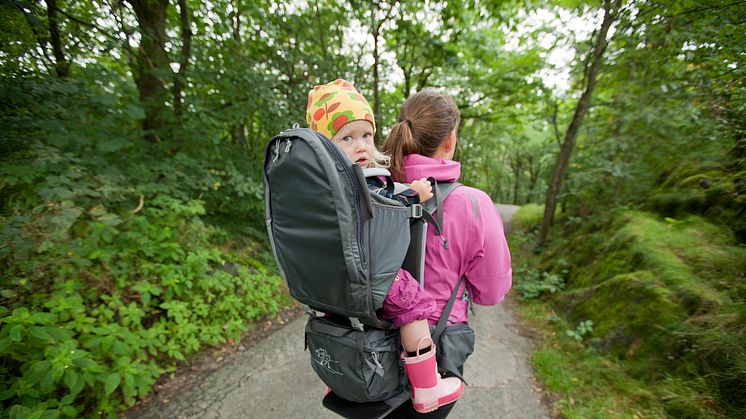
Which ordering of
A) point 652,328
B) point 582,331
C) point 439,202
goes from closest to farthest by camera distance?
point 439,202, point 652,328, point 582,331

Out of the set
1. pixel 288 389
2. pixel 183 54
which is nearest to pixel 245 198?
pixel 183 54

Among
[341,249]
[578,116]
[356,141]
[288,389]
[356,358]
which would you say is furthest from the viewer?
[578,116]

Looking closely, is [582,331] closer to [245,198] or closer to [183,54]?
[245,198]

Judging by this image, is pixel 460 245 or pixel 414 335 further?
pixel 460 245

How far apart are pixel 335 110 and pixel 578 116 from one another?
6.91 meters

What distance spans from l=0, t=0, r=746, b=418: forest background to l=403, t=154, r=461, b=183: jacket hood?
8.74 ft

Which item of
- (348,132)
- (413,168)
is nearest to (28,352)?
(348,132)

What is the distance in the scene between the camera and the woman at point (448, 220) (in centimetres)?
123

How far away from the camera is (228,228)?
538cm

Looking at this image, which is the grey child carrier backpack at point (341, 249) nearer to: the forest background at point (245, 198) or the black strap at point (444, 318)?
the black strap at point (444, 318)

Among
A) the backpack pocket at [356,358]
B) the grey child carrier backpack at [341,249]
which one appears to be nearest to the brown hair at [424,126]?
the grey child carrier backpack at [341,249]

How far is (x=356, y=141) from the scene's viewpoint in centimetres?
142

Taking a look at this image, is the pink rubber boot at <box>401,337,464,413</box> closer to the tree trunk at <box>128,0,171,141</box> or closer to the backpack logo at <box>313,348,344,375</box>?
the backpack logo at <box>313,348,344,375</box>

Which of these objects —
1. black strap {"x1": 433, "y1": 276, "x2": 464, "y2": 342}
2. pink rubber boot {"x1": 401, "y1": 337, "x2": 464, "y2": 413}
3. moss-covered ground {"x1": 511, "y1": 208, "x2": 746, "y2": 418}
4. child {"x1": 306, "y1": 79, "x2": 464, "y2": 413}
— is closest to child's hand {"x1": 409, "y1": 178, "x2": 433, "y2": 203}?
child {"x1": 306, "y1": 79, "x2": 464, "y2": 413}
